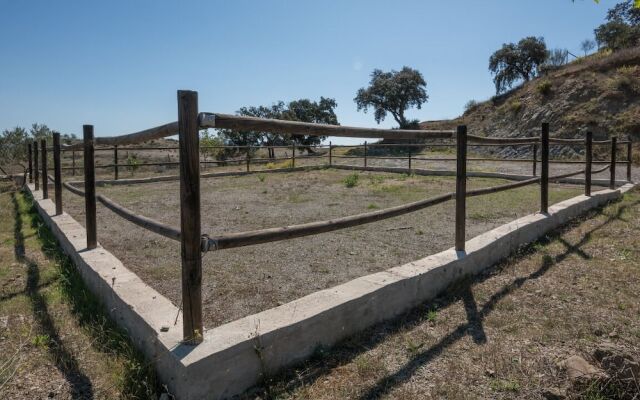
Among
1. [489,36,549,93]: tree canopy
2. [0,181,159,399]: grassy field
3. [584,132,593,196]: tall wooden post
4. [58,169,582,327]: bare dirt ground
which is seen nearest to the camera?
[0,181,159,399]: grassy field

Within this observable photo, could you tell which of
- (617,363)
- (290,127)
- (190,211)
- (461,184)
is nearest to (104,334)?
(190,211)

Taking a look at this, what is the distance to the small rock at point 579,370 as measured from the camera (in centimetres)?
175

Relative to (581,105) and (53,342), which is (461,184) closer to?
(53,342)

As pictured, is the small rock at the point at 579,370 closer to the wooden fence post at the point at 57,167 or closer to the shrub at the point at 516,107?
the wooden fence post at the point at 57,167

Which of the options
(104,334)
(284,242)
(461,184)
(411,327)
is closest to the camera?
(104,334)

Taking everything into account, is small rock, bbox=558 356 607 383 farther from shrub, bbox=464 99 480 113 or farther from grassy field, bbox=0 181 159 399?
shrub, bbox=464 99 480 113

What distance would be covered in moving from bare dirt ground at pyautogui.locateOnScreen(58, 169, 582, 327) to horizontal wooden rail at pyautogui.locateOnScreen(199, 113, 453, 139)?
3.41ft

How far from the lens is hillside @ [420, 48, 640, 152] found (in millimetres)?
15891

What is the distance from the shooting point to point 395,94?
30516mm

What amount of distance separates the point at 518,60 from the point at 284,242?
3134cm

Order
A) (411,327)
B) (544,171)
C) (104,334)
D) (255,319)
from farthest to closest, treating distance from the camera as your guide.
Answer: (544,171), (411,327), (104,334), (255,319)

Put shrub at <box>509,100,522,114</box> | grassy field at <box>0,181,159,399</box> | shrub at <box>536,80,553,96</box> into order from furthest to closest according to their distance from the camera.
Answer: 1. shrub at <box>509,100,522,114</box>
2. shrub at <box>536,80,553,96</box>
3. grassy field at <box>0,181,159,399</box>

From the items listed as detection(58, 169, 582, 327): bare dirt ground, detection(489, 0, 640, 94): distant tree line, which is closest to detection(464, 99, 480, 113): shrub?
detection(489, 0, 640, 94): distant tree line

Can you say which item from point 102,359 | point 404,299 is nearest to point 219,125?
point 102,359
